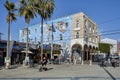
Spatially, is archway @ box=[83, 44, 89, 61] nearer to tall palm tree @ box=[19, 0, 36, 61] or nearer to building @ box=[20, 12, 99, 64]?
building @ box=[20, 12, 99, 64]

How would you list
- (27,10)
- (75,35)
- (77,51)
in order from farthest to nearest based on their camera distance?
(77,51) < (75,35) < (27,10)

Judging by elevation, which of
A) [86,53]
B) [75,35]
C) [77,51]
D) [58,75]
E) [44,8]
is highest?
[44,8]

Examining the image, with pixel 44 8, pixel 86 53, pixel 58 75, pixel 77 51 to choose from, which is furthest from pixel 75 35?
pixel 58 75

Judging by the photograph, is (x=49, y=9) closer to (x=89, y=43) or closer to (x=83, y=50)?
(x=83, y=50)

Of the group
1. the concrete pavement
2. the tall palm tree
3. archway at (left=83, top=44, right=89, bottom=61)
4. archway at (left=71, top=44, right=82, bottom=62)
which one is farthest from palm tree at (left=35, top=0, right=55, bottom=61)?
archway at (left=83, top=44, right=89, bottom=61)

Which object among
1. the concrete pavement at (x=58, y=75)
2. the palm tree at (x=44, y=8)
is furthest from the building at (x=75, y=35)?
the concrete pavement at (x=58, y=75)

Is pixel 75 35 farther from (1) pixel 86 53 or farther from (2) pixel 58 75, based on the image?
(2) pixel 58 75

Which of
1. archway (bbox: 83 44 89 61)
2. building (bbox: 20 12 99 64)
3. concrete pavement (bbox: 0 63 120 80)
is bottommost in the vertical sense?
concrete pavement (bbox: 0 63 120 80)

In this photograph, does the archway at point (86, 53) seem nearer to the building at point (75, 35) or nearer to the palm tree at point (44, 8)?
the building at point (75, 35)

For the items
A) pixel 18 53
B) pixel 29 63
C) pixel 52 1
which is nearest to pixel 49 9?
pixel 52 1

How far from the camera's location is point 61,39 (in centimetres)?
6531

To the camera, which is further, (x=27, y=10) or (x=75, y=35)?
(x=75, y=35)

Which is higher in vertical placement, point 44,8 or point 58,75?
point 44,8

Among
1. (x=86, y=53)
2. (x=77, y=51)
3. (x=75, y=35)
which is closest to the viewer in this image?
(x=75, y=35)
